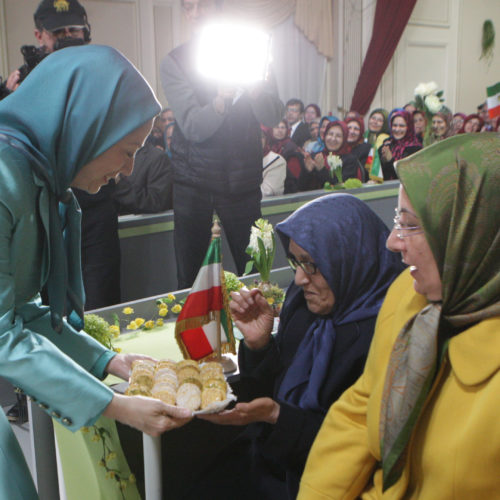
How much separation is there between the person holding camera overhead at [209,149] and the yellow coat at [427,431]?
2.04 meters

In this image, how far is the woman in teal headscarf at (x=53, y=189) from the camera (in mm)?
1048

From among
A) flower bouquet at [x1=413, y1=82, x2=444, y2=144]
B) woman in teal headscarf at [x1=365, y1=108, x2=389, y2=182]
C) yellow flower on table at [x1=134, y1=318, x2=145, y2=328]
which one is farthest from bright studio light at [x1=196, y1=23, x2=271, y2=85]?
flower bouquet at [x1=413, y1=82, x2=444, y2=144]

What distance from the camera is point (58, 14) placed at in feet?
8.13

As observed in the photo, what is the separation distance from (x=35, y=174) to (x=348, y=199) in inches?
30.9

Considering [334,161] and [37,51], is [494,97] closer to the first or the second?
[334,161]

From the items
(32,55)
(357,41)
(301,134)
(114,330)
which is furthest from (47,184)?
(357,41)

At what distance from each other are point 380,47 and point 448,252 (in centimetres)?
867

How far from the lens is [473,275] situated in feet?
3.32

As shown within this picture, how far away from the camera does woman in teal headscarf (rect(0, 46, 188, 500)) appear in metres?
1.05

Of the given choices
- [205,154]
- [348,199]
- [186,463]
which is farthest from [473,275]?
[205,154]

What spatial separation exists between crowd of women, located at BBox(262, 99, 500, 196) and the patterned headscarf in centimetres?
358

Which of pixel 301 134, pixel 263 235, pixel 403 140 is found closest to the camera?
pixel 263 235

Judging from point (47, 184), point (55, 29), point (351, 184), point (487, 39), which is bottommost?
point (351, 184)

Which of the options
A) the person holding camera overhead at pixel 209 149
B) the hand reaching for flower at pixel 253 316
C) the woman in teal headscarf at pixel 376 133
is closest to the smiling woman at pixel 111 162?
the hand reaching for flower at pixel 253 316
